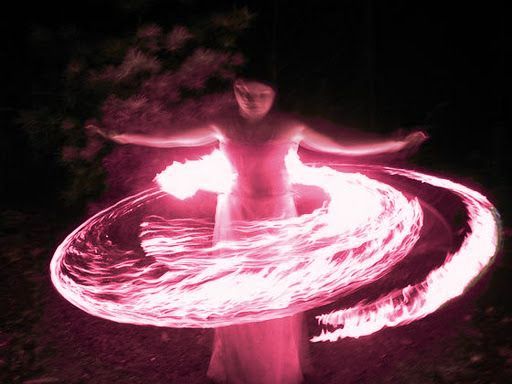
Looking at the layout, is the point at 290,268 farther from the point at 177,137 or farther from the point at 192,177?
the point at 192,177

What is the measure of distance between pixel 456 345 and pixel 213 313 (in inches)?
99.2

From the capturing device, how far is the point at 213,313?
3271 mm

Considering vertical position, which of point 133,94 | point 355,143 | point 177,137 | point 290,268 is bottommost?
point 290,268

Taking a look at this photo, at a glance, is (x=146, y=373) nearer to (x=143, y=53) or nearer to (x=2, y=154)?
(x=143, y=53)

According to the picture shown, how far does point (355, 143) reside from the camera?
138 inches

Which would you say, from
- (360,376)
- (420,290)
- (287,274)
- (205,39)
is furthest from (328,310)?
(205,39)

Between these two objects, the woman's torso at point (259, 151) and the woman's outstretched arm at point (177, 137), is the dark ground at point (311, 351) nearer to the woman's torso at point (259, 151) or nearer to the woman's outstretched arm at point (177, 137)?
the woman's torso at point (259, 151)

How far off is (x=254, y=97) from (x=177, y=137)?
28.3 inches

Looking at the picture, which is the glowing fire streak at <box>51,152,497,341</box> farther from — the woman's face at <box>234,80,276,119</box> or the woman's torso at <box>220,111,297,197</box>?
the woman's face at <box>234,80,276,119</box>

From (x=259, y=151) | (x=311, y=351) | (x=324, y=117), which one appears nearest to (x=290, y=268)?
(x=259, y=151)

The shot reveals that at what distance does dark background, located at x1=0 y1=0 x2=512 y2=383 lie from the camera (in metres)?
4.73

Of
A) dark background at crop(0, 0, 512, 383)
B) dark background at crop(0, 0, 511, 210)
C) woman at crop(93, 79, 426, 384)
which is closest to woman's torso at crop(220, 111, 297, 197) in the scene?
woman at crop(93, 79, 426, 384)

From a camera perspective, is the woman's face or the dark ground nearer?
the woman's face

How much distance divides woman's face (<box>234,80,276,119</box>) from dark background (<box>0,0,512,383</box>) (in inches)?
9.7
